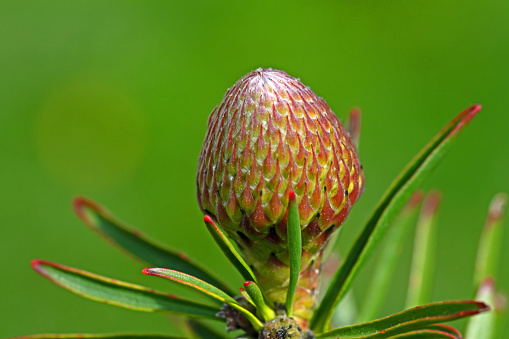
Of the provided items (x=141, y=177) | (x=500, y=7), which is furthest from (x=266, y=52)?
(x=500, y=7)

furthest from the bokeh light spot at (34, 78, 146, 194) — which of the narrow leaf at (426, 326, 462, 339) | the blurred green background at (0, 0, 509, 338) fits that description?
the narrow leaf at (426, 326, 462, 339)

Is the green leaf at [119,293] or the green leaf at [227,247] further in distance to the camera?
the green leaf at [119,293]

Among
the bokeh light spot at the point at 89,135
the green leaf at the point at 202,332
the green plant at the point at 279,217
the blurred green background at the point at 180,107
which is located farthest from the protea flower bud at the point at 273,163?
the bokeh light spot at the point at 89,135

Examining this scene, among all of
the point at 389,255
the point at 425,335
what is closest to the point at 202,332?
the point at 389,255

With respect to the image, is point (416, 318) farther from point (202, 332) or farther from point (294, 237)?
point (202, 332)

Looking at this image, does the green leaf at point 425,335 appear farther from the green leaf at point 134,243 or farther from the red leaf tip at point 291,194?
the green leaf at point 134,243

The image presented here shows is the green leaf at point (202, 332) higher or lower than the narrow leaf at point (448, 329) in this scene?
lower
